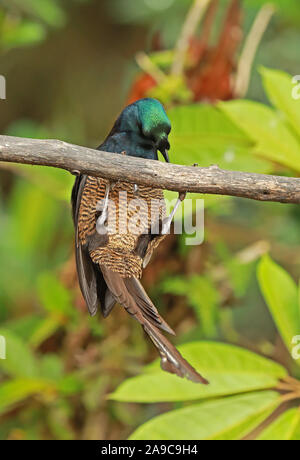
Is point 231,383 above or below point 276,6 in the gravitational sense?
below

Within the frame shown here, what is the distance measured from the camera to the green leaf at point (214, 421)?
151cm

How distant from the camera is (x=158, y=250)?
7.07 ft

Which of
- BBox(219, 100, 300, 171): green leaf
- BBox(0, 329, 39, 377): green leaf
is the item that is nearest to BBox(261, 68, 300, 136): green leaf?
BBox(219, 100, 300, 171): green leaf

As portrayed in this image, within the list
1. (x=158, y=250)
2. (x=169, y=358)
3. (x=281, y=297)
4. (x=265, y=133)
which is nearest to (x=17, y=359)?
(x=158, y=250)

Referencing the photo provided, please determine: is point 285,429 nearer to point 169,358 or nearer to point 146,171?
point 169,358

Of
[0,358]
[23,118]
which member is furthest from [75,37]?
[0,358]

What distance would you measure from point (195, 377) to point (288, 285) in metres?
0.86

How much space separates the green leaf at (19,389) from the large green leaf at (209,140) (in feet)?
2.84

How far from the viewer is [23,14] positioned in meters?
2.97

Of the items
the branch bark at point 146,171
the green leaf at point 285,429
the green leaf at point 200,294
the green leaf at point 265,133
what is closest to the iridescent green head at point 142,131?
the branch bark at point 146,171

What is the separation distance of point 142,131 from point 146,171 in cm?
20

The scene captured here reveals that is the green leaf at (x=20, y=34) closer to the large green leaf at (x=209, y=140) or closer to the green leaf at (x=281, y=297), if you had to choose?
the large green leaf at (x=209, y=140)

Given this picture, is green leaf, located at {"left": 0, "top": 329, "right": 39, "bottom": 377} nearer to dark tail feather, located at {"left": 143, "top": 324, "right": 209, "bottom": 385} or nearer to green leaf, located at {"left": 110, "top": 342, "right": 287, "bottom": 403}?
green leaf, located at {"left": 110, "top": 342, "right": 287, "bottom": 403}

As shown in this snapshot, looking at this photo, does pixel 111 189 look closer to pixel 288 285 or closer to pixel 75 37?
pixel 288 285
